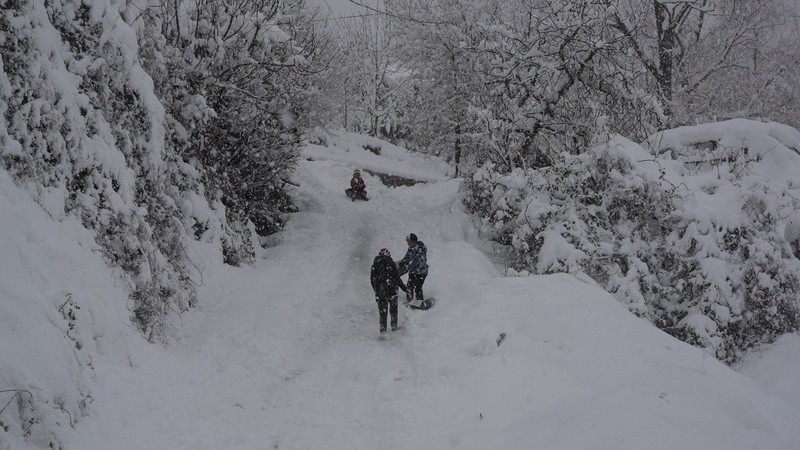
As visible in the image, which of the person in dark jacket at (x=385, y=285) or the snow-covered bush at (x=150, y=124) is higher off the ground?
the snow-covered bush at (x=150, y=124)

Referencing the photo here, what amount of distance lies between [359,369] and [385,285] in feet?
6.73

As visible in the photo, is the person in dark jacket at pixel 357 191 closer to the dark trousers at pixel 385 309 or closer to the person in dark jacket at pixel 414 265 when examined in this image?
the person in dark jacket at pixel 414 265

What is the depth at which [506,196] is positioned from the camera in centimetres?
1584

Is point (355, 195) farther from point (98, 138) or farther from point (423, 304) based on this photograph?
point (98, 138)

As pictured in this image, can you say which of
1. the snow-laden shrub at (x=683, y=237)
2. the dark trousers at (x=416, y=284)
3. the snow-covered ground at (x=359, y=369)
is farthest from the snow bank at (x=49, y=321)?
the snow-laden shrub at (x=683, y=237)

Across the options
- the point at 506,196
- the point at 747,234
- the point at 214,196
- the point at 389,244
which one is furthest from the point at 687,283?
the point at 214,196

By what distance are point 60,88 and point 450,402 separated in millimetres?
6942

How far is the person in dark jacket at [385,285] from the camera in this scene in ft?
34.0

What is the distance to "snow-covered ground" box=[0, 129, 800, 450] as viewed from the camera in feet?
17.8

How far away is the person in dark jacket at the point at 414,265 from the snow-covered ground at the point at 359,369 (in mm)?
674

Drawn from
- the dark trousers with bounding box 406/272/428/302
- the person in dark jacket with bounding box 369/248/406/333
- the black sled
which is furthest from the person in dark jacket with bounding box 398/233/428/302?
the black sled

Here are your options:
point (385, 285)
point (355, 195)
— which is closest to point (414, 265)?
point (385, 285)

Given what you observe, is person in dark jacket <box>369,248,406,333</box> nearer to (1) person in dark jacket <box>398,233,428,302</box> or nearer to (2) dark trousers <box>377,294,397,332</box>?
(2) dark trousers <box>377,294,397,332</box>

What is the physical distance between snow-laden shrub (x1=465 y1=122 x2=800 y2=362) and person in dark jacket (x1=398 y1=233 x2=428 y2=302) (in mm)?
3369
